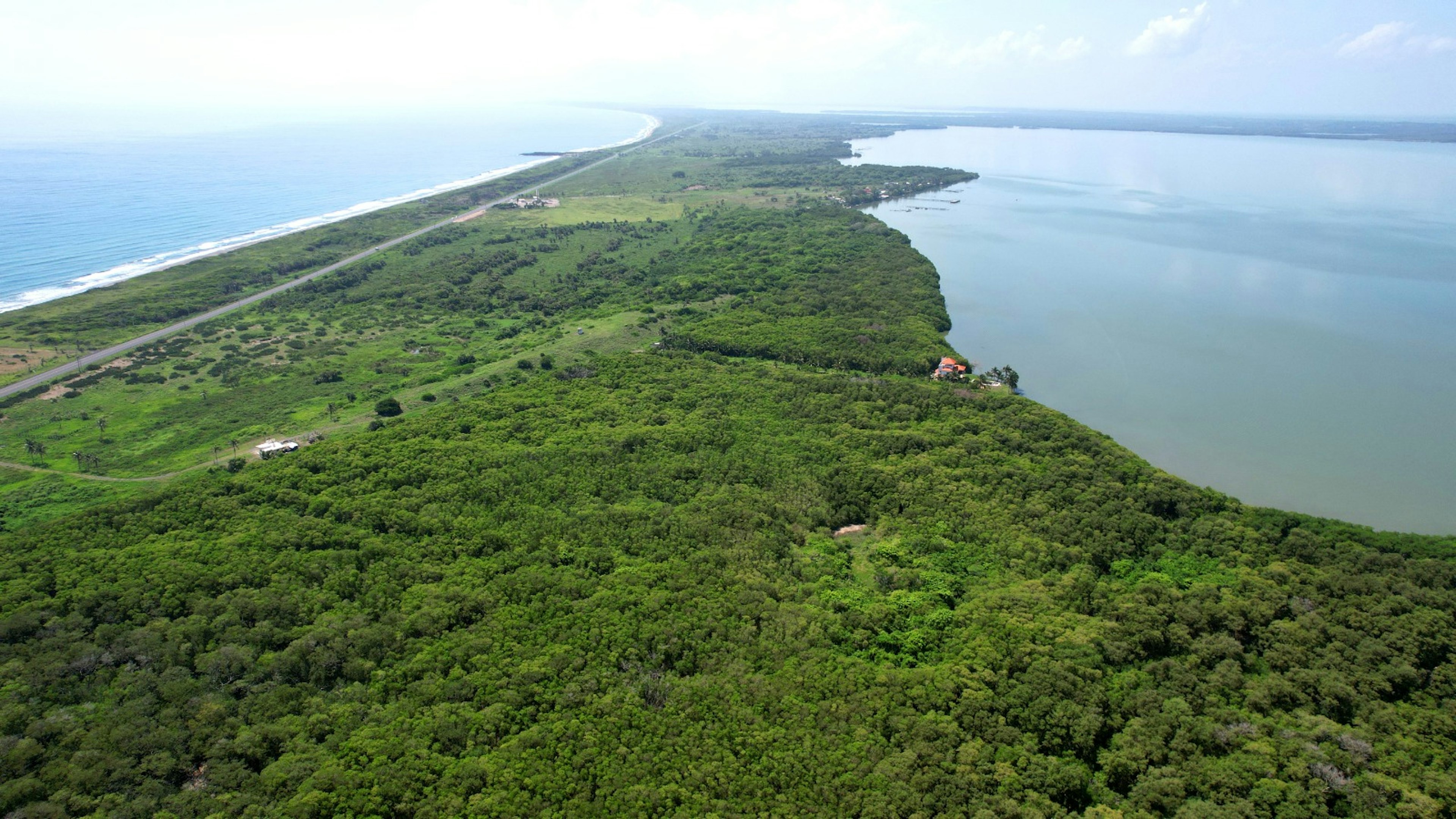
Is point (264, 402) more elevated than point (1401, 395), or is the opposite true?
point (264, 402)

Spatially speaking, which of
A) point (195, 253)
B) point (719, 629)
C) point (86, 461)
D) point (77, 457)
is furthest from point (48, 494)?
point (195, 253)

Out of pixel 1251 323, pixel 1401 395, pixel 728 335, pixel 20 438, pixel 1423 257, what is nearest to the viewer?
pixel 20 438

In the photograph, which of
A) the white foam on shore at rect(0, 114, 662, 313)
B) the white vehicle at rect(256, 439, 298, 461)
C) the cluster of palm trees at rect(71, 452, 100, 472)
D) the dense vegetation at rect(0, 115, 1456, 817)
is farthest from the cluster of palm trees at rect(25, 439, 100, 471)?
the white foam on shore at rect(0, 114, 662, 313)

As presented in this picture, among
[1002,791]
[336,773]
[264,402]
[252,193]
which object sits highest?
[252,193]

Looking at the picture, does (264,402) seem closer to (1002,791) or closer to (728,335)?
(728,335)

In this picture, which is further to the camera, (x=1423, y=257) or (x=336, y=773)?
(x=1423, y=257)

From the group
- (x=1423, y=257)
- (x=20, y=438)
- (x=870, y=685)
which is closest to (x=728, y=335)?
(x=870, y=685)

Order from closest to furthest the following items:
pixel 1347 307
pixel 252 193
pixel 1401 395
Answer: pixel 1401 395 < pixel 1347 307 < pixel 252 193

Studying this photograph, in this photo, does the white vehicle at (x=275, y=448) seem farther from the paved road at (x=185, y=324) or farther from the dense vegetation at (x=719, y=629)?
the paved road at (x=185, y=324)
